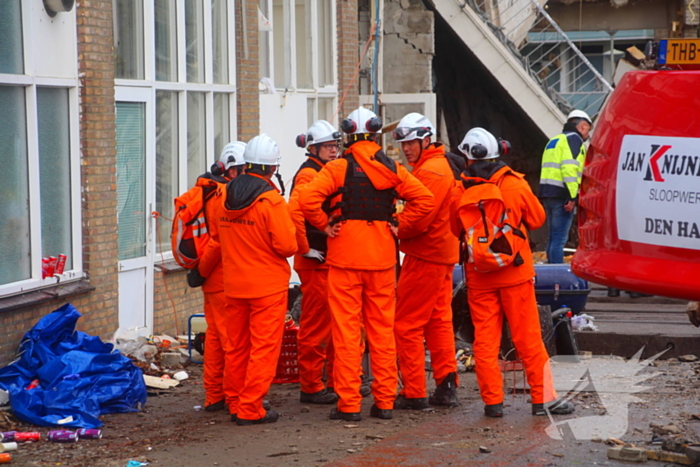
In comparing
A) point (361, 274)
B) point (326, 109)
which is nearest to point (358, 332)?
point (361, 274)

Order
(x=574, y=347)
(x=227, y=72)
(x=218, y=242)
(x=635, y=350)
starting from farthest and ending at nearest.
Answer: (x=227, y=72) → (x=635, y=350) → (x=574, y=347) → (x=218, y=242)

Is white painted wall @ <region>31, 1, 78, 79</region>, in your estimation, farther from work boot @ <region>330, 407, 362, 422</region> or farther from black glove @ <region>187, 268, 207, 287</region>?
work boot @ <region>330, 407, 362, 422</region>

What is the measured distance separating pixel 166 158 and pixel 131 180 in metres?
0.84

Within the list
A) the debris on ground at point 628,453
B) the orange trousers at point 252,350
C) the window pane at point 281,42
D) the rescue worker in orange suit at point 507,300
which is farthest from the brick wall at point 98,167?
the debris on ground at point 628,453

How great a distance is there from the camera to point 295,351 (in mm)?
8922

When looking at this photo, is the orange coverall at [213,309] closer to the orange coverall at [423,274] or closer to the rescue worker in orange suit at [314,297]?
the rescue worker in orange suit at [314,297]

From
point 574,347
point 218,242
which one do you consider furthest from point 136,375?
point 574,347

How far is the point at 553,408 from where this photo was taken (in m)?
7.59

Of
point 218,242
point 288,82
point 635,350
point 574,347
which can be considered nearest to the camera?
point 218,242

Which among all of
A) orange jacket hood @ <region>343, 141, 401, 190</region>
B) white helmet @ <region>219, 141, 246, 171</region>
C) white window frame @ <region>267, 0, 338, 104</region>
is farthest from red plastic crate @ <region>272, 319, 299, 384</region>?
white window frame @ <region>267, 0, 338, 104</region>

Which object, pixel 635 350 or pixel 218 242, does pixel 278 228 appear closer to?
pixel 218 242

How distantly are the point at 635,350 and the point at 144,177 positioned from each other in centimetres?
514

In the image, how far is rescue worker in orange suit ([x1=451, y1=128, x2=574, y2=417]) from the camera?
7.43 m

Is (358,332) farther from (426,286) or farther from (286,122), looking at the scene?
(286,122)
